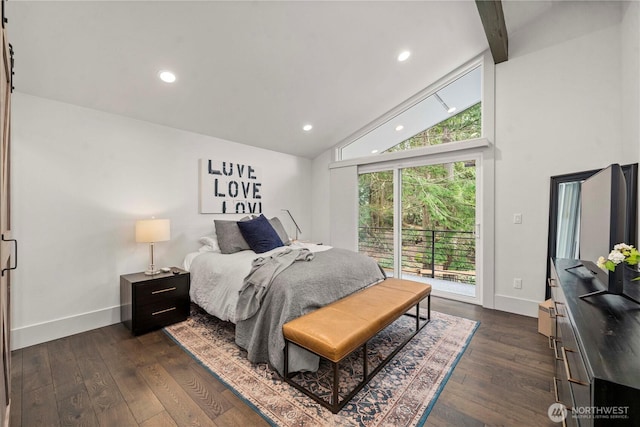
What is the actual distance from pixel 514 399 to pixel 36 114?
14.4 ft

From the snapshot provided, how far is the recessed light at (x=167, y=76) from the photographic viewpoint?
8.13 ft

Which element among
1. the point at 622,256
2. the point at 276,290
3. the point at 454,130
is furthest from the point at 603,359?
the point at 454,130

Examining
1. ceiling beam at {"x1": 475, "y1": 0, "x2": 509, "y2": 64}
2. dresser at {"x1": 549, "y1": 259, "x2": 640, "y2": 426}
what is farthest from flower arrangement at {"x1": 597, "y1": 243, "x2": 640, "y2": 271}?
ceiling beam at {"x1": 475, "y1": 0, "x2": 509, "y2": 64}

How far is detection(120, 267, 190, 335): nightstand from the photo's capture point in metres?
2.54

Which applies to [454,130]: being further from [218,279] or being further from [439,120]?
[218,279]

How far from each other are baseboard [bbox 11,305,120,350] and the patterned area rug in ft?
2.20

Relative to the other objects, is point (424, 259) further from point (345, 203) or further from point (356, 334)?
point (356, 334)

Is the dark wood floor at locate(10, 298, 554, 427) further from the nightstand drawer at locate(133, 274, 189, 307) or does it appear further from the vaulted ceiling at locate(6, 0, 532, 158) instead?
the vaulted ceiling at locate(6, 0, 532, 158)

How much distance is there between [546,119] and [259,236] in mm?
3520

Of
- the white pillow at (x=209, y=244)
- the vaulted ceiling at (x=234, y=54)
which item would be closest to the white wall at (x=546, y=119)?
the vaulted ceiling at (x=234, y=54)


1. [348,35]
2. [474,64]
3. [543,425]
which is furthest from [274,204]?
[543,425]

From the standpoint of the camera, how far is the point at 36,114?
2393 mm

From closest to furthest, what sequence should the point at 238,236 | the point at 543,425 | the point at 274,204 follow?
the point at 543,425
the point at 238,236
the point at 274,204

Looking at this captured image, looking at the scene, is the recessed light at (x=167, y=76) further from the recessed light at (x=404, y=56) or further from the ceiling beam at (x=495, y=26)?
the ceiling beam at (x=495, y=26)
